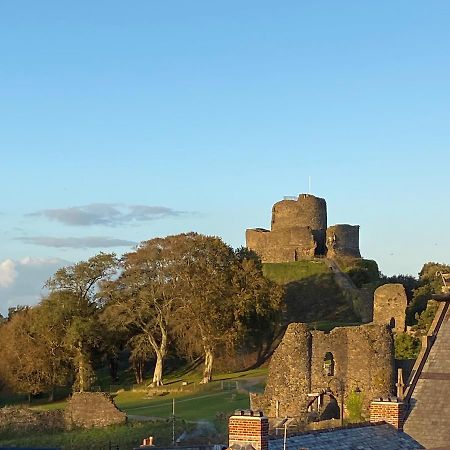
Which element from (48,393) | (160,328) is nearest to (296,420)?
(160,328)

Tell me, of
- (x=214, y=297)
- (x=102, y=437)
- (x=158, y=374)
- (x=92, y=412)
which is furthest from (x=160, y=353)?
(x=102, y=437)

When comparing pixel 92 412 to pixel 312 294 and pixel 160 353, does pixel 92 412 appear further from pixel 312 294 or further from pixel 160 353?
pixel 312 294

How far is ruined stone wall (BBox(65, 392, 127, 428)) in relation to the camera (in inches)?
1816

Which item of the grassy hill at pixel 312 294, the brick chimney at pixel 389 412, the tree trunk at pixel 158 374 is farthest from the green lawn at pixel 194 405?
the grassy hill at pixel 312 294

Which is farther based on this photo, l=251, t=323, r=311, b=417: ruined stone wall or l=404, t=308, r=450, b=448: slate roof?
l=251, t=323, r=311, b=417: ruined stone wall

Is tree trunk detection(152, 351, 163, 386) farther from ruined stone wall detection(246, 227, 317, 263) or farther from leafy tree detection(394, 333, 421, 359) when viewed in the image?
ruined stone wall detection(246, 227, 317, 263)

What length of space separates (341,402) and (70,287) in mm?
31113

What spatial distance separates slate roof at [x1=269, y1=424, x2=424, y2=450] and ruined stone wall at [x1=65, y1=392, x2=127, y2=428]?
25112mm

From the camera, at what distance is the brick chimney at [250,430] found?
17594mm

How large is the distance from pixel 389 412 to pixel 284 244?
68.1 m

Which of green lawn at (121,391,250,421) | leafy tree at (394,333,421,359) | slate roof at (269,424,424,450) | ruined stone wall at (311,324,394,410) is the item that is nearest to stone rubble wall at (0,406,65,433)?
green lawn at (121,391,250,421)

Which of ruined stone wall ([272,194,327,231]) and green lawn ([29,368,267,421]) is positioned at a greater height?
ruined stone wall ([272,194,327,231])

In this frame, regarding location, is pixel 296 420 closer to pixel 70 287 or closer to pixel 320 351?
pixel 320 351

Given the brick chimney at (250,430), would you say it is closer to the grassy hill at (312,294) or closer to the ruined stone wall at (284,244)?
the grassy hill at (312,294)
